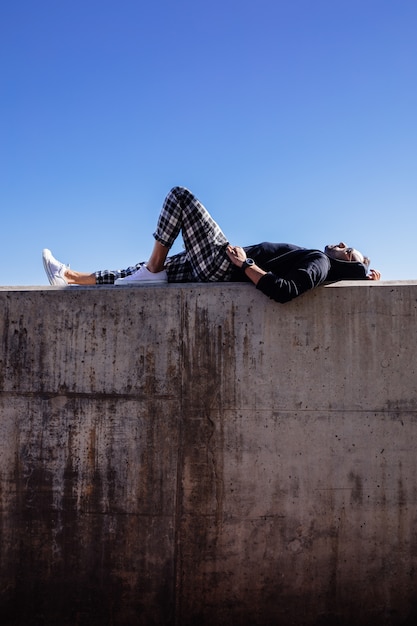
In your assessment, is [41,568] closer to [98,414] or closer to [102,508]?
[102,508]

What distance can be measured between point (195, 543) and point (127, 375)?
1.19m

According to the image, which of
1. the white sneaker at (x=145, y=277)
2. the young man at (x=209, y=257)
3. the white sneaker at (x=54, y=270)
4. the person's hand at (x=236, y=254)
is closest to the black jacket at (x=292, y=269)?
the young man at (x=209, y=257)

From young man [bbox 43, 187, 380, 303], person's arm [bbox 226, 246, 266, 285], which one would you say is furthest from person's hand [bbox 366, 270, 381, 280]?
person's arm [bbox 226, 246, 266, 285]

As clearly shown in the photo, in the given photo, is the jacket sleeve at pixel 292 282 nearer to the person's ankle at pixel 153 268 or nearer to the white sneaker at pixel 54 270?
the person's ankle at pixel 153 268

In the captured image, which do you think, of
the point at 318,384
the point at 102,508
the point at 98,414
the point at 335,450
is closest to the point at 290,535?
the point at 335,450

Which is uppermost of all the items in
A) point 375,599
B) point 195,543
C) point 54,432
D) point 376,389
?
point 376,389

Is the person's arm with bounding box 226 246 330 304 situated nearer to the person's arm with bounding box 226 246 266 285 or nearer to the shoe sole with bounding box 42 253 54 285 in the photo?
the person's arm with bounding box 226 246 266 285

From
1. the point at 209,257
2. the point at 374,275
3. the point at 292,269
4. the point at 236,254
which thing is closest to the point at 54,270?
the point at 209,257

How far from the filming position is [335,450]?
3777mm

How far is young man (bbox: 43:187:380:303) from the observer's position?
13.7ft

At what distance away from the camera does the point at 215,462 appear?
3.83 metres

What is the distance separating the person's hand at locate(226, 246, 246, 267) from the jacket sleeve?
35 centimetres

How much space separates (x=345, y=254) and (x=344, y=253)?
13mm

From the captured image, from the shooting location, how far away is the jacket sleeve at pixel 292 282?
3732 mm
